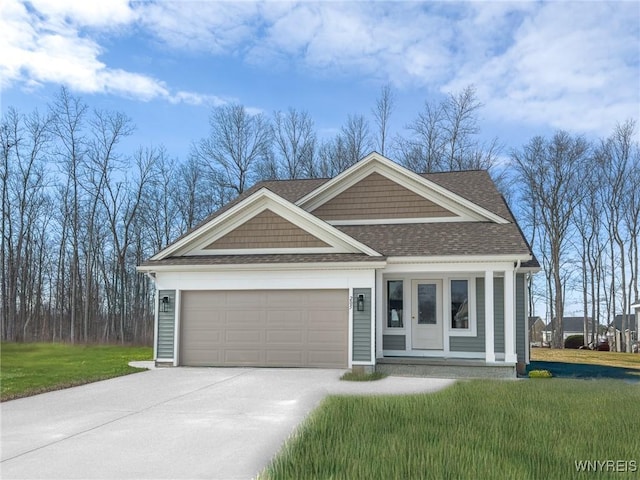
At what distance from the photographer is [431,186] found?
1516cm

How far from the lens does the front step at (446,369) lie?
12297 millimetres

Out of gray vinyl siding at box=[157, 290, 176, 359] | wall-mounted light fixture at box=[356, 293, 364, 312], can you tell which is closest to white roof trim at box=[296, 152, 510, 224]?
wall-mounted light fixture at box=[356, 293, 364, 312]

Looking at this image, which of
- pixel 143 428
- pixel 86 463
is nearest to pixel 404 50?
pixel 143 428

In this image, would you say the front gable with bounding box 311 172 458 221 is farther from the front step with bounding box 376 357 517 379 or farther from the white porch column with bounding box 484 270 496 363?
the front step with bounding box 376 357 517 379

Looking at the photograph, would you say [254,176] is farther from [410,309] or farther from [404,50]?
[410,309]

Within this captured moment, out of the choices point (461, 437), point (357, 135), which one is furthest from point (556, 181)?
point (461, 437)

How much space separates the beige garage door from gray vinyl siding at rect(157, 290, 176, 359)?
8.9 inches

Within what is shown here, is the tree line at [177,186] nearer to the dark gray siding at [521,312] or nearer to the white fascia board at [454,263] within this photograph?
the dark gray siding at [521,312]

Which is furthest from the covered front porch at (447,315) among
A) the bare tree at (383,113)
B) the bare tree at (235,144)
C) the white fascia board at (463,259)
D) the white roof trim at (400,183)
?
the bare tree at (235,144)

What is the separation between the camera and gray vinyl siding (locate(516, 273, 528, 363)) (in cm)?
1450

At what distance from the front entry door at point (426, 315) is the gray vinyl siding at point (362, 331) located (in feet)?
6.66

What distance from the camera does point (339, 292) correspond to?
13148mm

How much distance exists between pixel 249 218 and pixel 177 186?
2051cm

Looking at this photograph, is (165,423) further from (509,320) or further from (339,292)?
(509,320)
